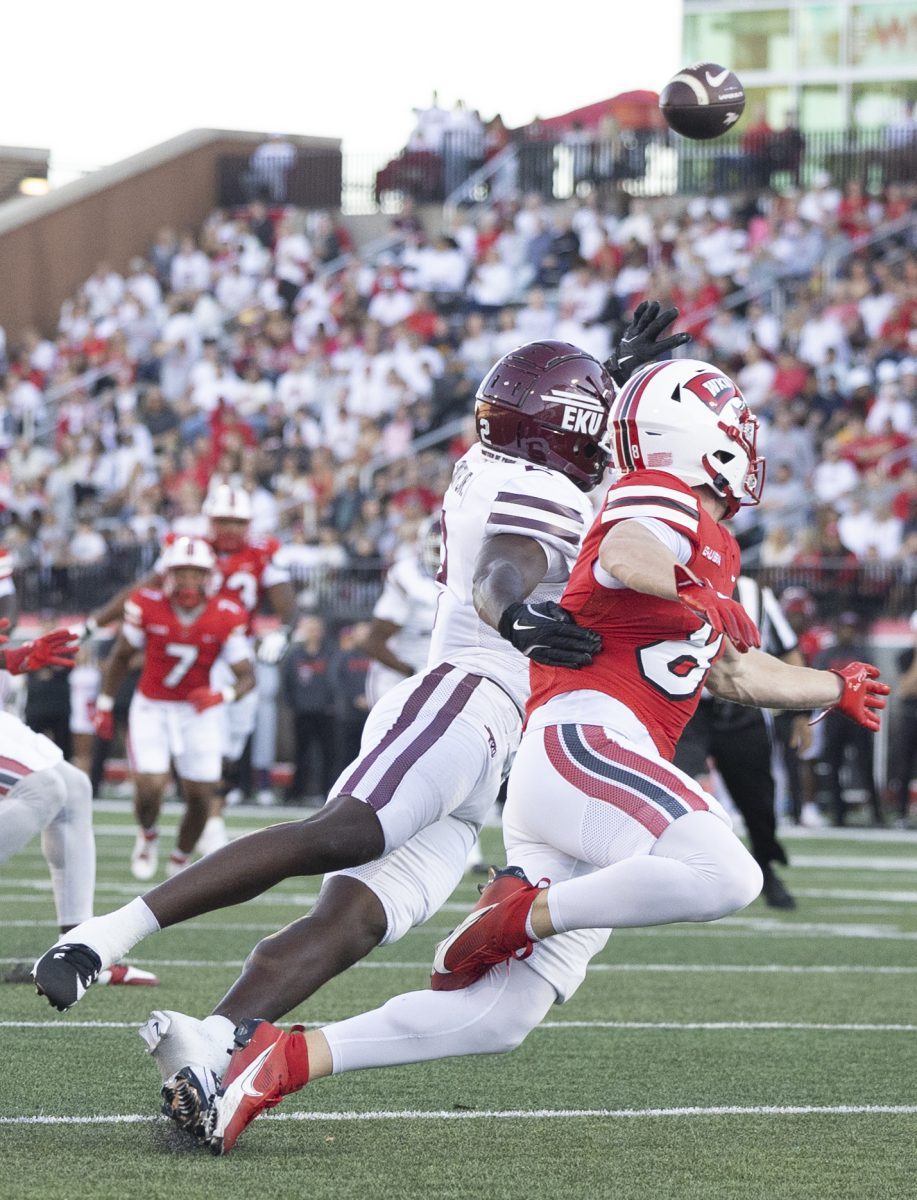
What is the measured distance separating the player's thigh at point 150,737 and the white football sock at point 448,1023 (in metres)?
6.20

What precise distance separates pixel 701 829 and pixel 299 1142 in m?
1.08

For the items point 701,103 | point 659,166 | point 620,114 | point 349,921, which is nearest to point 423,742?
point 349,921

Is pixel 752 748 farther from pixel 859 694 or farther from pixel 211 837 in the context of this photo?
pixel 859 694

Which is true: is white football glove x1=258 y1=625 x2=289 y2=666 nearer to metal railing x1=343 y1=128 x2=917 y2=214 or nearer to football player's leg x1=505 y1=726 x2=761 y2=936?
football player's leg x1=505 y1=726 x2=761 y2=936

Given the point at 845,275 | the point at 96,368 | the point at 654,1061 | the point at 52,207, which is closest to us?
the point at 654,1061

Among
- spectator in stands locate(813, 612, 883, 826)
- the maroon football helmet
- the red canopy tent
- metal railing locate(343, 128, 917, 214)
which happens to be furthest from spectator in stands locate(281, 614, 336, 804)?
the maroon football helmet

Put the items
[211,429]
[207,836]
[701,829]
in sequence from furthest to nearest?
[211,429] < [207,836] < [701,829]

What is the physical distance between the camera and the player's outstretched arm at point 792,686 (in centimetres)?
431

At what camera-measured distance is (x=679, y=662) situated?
421 cm

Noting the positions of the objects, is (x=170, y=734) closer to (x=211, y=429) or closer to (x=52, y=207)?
(x=211, y=429)

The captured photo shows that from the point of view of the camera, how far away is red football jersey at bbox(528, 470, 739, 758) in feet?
13.7

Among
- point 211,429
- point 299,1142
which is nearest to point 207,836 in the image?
point 299,1142

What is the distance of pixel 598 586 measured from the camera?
13.7ft

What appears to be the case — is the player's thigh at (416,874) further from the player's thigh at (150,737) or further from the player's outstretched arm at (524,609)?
the player's thigh at (150,737)
